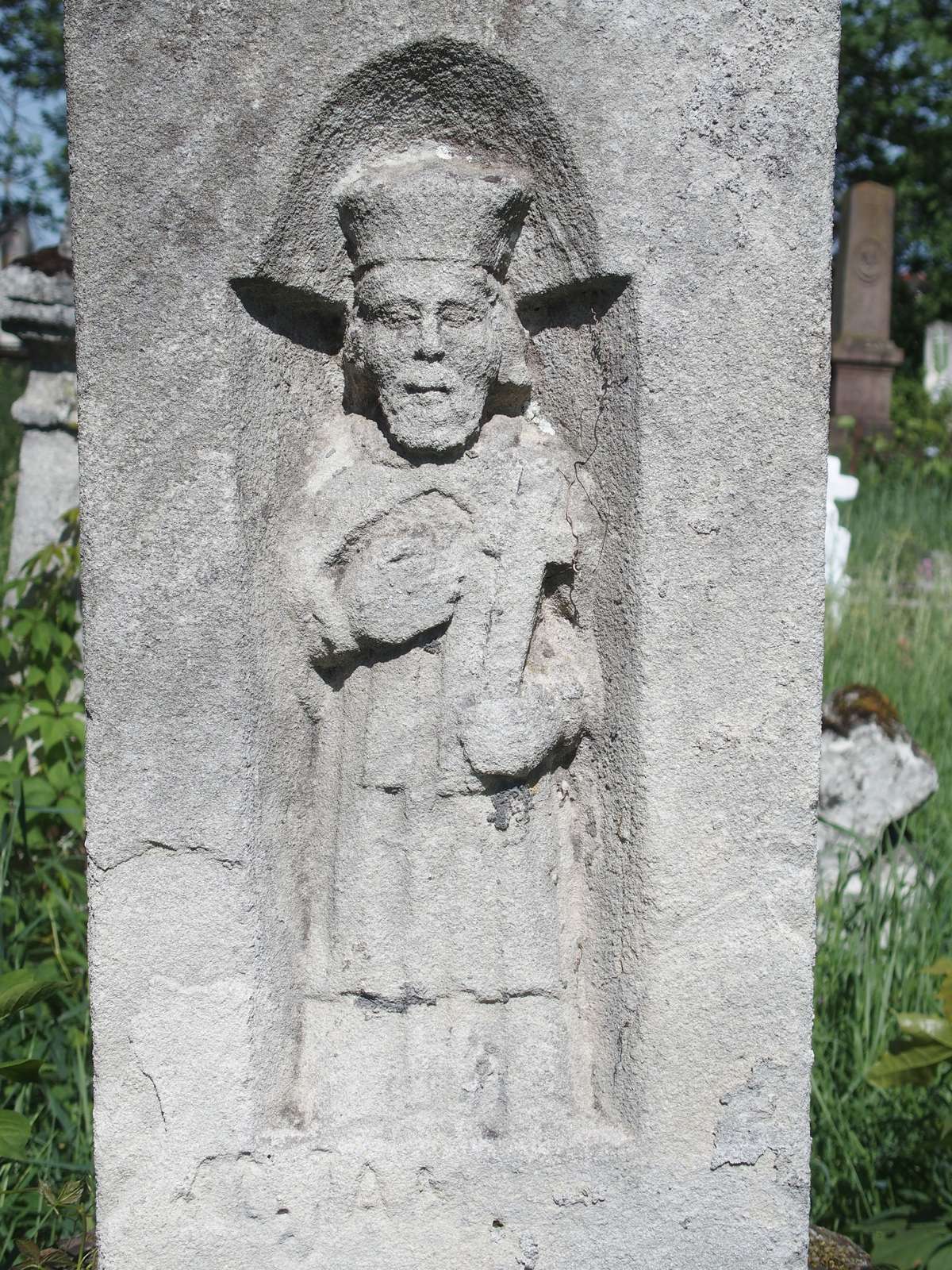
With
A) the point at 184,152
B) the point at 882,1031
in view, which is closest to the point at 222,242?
the point at 184,152

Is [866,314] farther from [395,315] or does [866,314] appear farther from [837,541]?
[395,315]

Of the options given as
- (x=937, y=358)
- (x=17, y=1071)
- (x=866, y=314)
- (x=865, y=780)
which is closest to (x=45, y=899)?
(x=17, y=1071)

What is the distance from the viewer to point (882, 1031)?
2611mm

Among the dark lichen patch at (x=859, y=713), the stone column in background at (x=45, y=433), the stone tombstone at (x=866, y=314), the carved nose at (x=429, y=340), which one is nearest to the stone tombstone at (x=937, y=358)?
the stone tombstone at (x=866, y=314)

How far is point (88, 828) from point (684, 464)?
0.98 meters

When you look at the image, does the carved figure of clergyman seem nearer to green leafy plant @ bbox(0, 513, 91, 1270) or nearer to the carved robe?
the carved robe

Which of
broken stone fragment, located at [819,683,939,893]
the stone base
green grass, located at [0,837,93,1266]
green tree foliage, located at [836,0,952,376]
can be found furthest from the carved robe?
green tree foliage, located at [836,0,952,376]

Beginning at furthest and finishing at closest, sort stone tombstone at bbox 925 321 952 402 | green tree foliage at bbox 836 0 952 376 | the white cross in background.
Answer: green tree foliage at bbox 836 0 952 376 → stone tombstone at bbox 925 321 952 402 → the white cross in background

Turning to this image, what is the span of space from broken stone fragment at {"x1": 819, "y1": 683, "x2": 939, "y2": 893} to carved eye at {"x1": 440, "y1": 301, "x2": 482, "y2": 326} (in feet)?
7.11

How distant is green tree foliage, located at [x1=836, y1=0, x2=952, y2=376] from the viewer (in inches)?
564

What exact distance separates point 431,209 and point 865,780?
239 cm

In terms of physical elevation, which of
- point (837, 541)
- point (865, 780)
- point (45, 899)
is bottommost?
point (45, 899)

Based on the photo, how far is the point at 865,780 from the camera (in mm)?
3373

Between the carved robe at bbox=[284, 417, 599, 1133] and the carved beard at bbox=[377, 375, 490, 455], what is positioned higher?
the carved beard at bbox=[377, 375, 490, 455]
